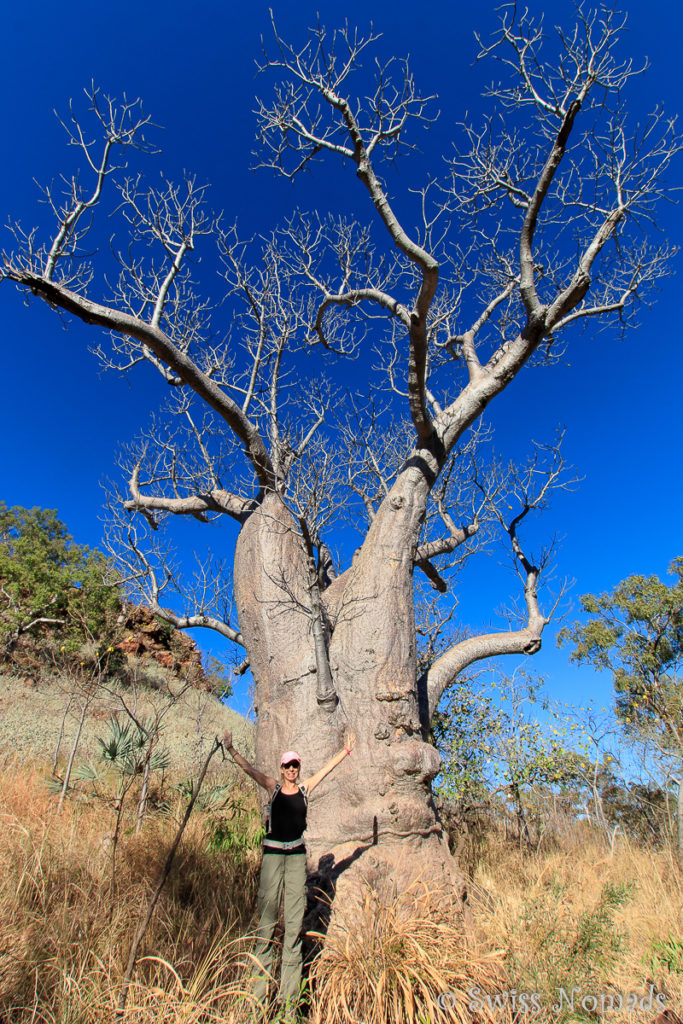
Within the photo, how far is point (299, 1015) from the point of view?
2365mm

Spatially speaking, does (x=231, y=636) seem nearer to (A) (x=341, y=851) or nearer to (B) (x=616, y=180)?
(A) (x=341, y=851)

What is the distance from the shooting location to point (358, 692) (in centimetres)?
385

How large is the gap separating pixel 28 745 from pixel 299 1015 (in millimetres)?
7261

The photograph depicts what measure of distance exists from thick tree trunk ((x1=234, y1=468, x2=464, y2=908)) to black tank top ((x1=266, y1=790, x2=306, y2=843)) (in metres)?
0.51

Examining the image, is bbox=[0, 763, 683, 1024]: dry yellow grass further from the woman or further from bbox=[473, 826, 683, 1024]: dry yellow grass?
the woman

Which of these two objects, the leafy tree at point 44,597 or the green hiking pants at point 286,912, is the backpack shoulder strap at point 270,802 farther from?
the leafy tree at point 44,597

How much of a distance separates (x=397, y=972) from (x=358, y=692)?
5.56ft

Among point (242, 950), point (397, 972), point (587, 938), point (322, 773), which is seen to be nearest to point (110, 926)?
point (242, 950)

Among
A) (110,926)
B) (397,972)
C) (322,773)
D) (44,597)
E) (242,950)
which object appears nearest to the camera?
(397,972)

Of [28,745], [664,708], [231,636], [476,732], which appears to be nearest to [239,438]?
[231,636]

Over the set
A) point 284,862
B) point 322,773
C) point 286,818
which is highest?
point 322,773

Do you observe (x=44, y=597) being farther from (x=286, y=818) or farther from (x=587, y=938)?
(x=587, y=938)

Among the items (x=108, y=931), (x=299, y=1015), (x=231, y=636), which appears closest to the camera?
(x=299, y=1015)

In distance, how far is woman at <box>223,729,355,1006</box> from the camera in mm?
2611
